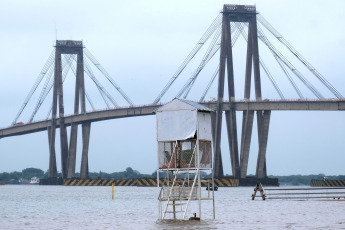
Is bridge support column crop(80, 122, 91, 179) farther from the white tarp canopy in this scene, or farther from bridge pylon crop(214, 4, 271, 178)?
the white tarp canopy

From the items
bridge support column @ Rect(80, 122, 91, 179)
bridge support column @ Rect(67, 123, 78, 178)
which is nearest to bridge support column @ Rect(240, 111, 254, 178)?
bridge support column @ Rect(80, 122, 91, 179)

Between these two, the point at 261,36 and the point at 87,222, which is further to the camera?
the point at 261,36

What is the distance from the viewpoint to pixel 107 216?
5334cm

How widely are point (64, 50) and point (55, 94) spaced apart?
1219 centimetres

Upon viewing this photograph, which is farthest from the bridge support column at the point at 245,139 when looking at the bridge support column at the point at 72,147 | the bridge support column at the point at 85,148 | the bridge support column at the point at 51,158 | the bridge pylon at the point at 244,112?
the bridge support column at the point at 51,158

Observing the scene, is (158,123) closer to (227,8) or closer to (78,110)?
(227,8)

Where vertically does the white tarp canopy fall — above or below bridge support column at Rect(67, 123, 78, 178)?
below

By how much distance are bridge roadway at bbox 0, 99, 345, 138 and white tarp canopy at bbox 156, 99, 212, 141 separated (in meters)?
74.1

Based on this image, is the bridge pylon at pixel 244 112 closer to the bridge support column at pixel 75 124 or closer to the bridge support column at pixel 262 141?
the bridge support column at pixel 262 141

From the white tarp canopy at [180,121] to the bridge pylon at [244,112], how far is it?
84.3 m

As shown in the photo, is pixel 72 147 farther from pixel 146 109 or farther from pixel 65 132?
pixel 146 109

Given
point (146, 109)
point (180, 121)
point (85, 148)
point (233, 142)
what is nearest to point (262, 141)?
point (233, 142)

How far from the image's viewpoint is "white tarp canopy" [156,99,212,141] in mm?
43741

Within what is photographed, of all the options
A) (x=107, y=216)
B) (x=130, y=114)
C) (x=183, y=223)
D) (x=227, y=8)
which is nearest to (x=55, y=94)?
(x=130, y=114)
